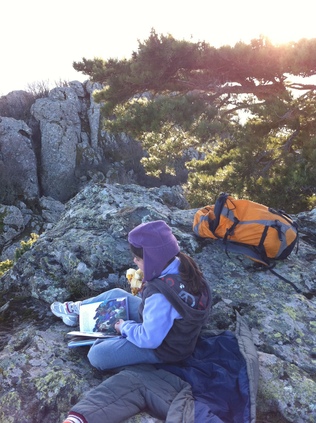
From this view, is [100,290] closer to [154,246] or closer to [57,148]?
[154,246]

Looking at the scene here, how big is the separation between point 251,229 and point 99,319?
1.75m

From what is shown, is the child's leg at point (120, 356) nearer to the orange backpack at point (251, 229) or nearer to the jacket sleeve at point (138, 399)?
the jacket sleeve at point (138, 399)

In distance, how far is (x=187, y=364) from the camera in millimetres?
2258

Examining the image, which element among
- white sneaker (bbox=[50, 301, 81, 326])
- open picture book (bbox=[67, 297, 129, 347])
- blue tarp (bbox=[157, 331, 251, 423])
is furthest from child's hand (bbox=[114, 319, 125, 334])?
white sneaker (bbox=[50, 301, 81, 326])

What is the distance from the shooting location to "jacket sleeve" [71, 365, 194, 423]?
5.59 feet

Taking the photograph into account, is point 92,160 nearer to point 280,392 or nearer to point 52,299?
point 52,299

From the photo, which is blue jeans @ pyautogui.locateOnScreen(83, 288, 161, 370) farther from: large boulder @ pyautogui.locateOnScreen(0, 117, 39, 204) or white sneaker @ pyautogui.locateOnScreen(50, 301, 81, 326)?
large boulder @ pyautogui.locateOnScreen(0, 117, 39, 204)

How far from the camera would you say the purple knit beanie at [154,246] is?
2209mm

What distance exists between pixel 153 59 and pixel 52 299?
5.99 metres

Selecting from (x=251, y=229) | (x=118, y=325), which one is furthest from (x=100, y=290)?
(x=251, y=229)

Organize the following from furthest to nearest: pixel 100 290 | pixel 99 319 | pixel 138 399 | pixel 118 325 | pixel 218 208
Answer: pixel 218 208 < pixel 100 290 < pixel 99 319 < pixel 118 325 < pixel 138 399

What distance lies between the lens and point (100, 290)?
327 centimetres

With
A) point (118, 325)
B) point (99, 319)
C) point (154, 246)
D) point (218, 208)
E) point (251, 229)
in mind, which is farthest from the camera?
point (218, 208)

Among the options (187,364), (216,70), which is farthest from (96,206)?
(216,70)
